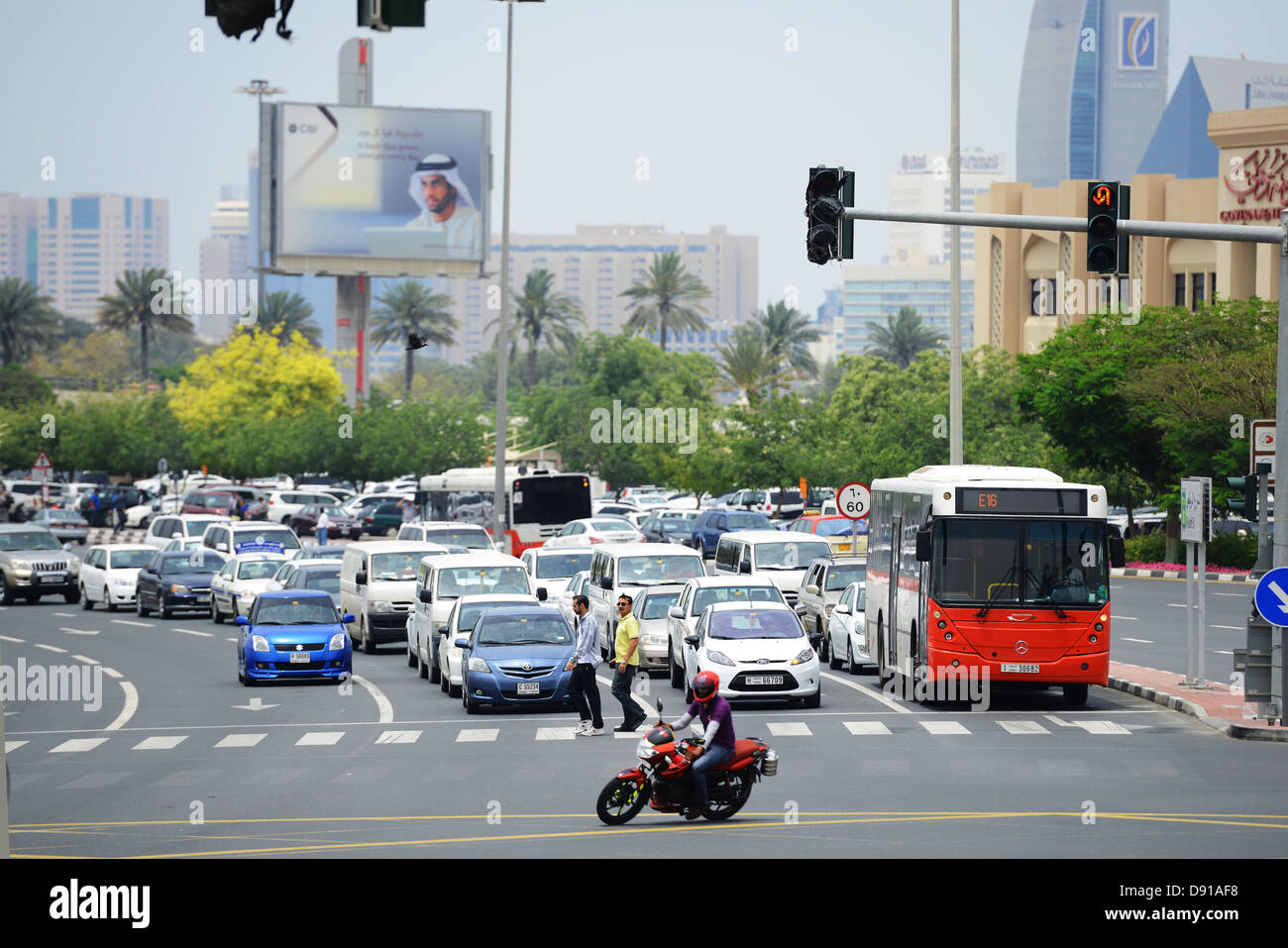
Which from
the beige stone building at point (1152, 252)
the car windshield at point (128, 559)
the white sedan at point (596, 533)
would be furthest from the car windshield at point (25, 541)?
the beige stone building at point (1152, 252)

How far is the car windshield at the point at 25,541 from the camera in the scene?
4741 centimetres

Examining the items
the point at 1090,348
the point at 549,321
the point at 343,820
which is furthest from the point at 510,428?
the point at 343,820

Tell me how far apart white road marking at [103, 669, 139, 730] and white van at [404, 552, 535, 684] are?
4.68m

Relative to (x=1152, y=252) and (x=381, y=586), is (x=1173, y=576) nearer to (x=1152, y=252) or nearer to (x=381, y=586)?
(x=1152, y=252)

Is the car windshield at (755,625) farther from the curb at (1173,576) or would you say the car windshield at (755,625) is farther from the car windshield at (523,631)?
the curb at (1173,576)

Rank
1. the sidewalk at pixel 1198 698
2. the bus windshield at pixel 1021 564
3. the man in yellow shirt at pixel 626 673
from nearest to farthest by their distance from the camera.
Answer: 1. the sidewalk at pixel 1198 698
2. the man in yellow shirt at pixel 626 673
3. the bus windshield at pixel 1021 564

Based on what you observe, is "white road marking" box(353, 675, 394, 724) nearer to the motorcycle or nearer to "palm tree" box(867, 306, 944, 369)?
the motorcycle

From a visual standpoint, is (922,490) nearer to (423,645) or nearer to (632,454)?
(423,645)

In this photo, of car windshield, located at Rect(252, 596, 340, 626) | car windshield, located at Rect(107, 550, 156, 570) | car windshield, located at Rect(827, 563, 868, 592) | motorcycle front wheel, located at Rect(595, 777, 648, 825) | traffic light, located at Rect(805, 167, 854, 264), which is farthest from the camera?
car windshield, located at Rect(107, 550, 156, 570)

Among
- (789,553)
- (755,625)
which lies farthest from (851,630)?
(789,553)

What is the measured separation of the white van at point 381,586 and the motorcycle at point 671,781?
18703 mm

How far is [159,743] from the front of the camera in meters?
21.8

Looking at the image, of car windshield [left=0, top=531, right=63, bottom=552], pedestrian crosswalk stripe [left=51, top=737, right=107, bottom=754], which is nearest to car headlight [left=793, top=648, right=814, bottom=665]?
pedestrian crosswalk stripe [left=51, top=737, right=107, bottom=754]

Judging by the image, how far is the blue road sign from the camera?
65.9ft
